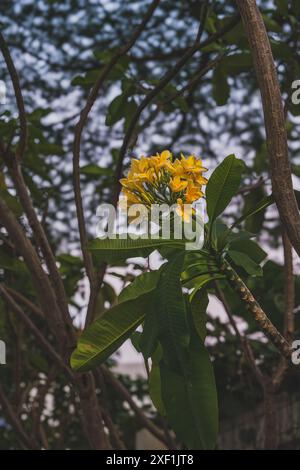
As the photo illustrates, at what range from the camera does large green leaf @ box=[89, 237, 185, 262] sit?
1.44 metres

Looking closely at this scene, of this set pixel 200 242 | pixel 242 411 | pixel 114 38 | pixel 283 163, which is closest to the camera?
pixel 283 163

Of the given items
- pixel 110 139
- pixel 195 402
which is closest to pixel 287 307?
pixel 195 402

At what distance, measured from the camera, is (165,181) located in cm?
142

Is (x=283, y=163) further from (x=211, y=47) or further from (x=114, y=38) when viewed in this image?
(x=114, y=38)

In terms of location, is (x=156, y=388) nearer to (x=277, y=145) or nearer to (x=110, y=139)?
(x=277, y=145)

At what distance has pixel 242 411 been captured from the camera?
10.7 feet

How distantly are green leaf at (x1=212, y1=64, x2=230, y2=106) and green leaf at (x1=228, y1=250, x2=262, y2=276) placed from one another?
114 cm

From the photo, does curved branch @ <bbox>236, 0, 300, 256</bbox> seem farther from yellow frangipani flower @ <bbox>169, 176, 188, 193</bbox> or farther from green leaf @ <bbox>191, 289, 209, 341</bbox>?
green leaf @ <bbox>191, 289, 209, 341</bbox>

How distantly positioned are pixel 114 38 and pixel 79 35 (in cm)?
19

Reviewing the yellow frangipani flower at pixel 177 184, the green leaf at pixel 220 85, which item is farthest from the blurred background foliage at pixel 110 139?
the yellow frangipani flower at pixel 177 184

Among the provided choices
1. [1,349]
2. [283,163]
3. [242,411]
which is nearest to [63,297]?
[1,349]

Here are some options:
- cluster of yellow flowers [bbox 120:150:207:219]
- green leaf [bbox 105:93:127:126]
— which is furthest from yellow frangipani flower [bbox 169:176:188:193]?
green leaf [bbox 105:93:127:126]

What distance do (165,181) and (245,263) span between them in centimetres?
23

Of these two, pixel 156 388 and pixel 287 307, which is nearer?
pixel 156 388
